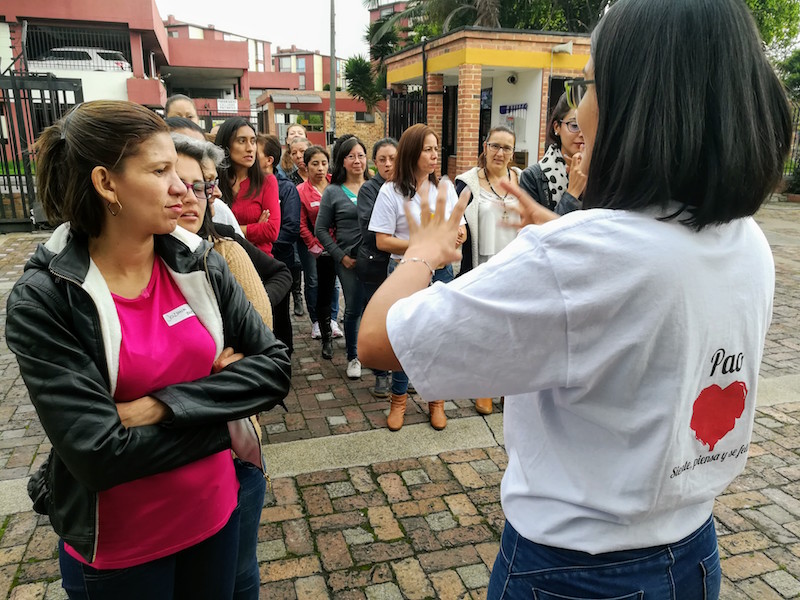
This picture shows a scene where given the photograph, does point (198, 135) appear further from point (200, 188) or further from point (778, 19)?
point (778, 19)

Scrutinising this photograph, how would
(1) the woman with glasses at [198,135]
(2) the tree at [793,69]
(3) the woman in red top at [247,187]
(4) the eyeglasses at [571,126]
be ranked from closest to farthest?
(1) the woman with glasses at [198,135] < (4) the eyeglasses at [571,126] < (3) the woman in red top at [247,187] < (2) the tree at [793,69]

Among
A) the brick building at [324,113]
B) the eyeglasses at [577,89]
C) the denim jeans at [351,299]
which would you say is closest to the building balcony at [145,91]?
the brick building at [324,113]

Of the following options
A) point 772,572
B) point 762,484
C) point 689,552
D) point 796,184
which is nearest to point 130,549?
point 689,552

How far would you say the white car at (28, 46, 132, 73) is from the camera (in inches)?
965

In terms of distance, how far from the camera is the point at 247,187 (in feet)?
15.7

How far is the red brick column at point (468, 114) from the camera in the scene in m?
14.8

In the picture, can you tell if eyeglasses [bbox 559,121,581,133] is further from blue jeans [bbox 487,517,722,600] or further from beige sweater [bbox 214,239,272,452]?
blue jeans [bbox 487,517,722,600]

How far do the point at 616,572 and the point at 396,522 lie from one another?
2.16 m

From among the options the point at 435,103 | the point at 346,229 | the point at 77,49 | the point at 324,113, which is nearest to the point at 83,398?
the point at 346,229

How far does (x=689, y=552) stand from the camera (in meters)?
1.18

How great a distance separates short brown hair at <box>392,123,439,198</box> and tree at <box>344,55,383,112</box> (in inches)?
1220

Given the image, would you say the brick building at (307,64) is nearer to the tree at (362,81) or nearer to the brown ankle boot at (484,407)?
the tree at (362,81)

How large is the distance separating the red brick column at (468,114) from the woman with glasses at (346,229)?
976cm

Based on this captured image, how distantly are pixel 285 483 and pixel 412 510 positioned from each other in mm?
772
